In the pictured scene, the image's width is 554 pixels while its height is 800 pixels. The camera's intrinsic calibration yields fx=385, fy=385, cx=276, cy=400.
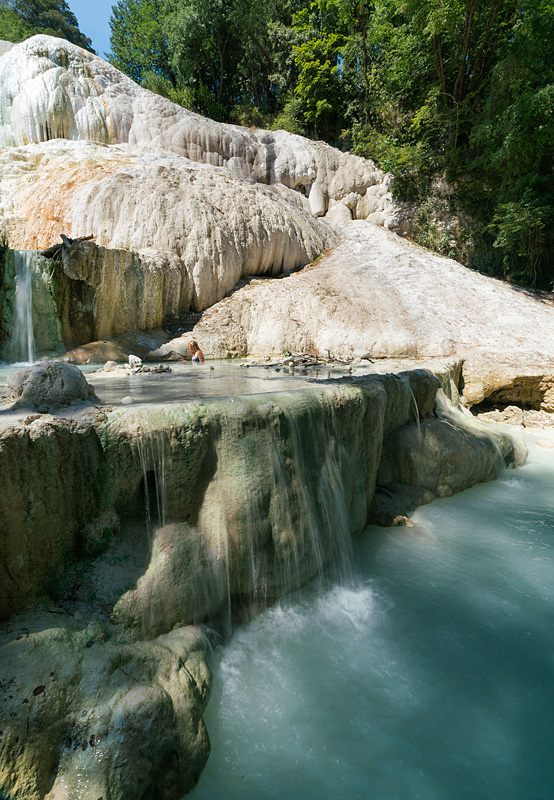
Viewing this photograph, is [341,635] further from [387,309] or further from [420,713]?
[387,309]

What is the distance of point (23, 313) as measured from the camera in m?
7.09

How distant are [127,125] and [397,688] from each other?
55.6 feet

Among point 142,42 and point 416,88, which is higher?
point 142,42

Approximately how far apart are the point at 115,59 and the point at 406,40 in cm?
→ 1969

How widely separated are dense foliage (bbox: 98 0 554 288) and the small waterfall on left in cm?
1360

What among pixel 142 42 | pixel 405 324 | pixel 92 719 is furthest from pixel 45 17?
pixel 92 719

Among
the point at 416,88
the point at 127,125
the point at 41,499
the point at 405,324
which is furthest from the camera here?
the point at 416,88

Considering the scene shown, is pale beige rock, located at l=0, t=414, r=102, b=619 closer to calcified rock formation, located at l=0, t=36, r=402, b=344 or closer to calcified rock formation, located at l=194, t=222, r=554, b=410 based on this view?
calcified rock formation, located at l=0, t=36, r=402, b=344

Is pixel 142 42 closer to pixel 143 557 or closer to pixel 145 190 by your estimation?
pixel 145 190

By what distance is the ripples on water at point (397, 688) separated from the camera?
1.96m

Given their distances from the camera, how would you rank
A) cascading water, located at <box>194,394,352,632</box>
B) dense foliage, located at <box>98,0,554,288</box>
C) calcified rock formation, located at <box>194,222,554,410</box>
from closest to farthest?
cascading water, located at <box>194,394,352,632</box> → calcified rock formation, located at <box>194,222,554,410</box> → dense foliage, located at <box>98,0,554,288</box>

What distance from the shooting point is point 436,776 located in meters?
1.97

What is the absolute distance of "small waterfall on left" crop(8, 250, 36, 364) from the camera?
23.1 feet

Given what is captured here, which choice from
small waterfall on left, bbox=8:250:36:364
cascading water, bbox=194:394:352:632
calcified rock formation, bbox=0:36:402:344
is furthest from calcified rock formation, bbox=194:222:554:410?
cascading water, bbox=194:394:352:632
